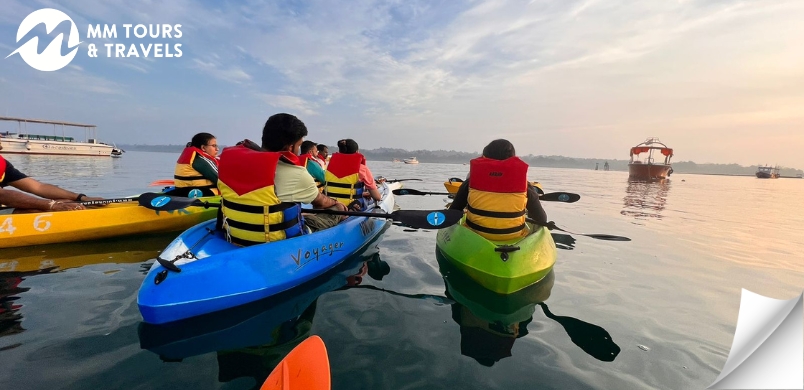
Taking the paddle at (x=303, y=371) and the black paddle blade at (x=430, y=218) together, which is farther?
the black paddle blade at (x=430, y=218)

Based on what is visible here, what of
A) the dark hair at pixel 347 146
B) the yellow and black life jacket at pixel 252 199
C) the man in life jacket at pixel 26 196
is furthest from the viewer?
the dark hair at pixel 347 146

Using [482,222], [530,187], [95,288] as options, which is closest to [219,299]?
[95,288]

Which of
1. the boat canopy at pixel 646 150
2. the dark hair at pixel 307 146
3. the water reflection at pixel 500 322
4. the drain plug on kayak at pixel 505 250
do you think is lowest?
the water reflection at pixel 500 322

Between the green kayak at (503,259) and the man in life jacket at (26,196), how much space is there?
763 cm

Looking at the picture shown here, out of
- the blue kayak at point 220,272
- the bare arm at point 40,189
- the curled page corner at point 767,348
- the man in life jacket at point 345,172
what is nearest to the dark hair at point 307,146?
the man in life jacket at point 345,172

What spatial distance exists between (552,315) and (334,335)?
2.77m

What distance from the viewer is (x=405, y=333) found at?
12.5 ft

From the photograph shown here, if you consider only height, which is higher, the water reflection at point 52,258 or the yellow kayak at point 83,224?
the yellow kayak at point 83,224

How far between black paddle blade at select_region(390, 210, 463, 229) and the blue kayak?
49.3 inches

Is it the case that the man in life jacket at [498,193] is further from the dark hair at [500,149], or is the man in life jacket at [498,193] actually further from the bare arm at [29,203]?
the bare arm at [29,203]

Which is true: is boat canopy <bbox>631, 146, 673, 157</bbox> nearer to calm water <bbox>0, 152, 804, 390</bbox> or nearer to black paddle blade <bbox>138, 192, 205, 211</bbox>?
calm water <bbox>0, 152, 804, 390</bbox>

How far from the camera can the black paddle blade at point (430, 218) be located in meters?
5.37

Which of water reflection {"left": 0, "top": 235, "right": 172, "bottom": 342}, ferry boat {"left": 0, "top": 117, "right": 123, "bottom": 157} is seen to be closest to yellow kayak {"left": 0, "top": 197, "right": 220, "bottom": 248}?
water reflection {"left": 0, "top": 235, "right": 172, "bottom": 342}

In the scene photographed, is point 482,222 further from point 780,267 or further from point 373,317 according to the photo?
point 780,267
